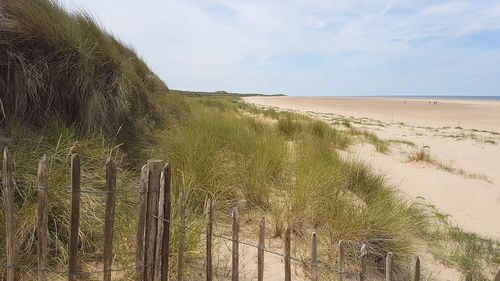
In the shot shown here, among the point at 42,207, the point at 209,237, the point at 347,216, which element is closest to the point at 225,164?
the point at 347,216

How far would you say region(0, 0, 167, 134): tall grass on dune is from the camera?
164 inches

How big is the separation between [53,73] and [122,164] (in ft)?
4.15

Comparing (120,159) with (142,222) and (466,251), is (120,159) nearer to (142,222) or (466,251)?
(142,222)

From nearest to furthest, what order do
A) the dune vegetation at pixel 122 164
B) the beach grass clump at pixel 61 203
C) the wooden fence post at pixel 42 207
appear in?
the wooden fence post at pixel 42 207 < the beach grass clump at pixel 61 203 < the dune vegetation at pixel 122 164

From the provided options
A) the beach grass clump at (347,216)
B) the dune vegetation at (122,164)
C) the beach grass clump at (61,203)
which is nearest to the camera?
the beach grass clump at (61,203)

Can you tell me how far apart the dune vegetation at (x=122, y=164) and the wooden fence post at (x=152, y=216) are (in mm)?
420

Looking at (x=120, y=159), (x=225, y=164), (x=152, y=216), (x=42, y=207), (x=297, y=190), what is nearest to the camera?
(x=42, y=207)

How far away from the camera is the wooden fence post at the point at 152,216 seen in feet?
7.19

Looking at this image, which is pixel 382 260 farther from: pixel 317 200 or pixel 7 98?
pixel 7 98

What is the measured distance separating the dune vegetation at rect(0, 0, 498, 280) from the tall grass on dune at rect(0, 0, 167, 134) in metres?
0.01

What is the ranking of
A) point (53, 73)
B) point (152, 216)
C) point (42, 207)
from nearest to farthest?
point (42, 207)
point (152, 216)
point (53, 73)

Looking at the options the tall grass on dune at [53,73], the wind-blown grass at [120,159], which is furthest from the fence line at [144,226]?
the tall grass on dune at [53,73]

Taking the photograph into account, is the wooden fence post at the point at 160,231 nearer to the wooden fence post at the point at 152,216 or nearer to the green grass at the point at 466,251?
the wooden fence post at the point at 152,216

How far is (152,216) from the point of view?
2.21 m
